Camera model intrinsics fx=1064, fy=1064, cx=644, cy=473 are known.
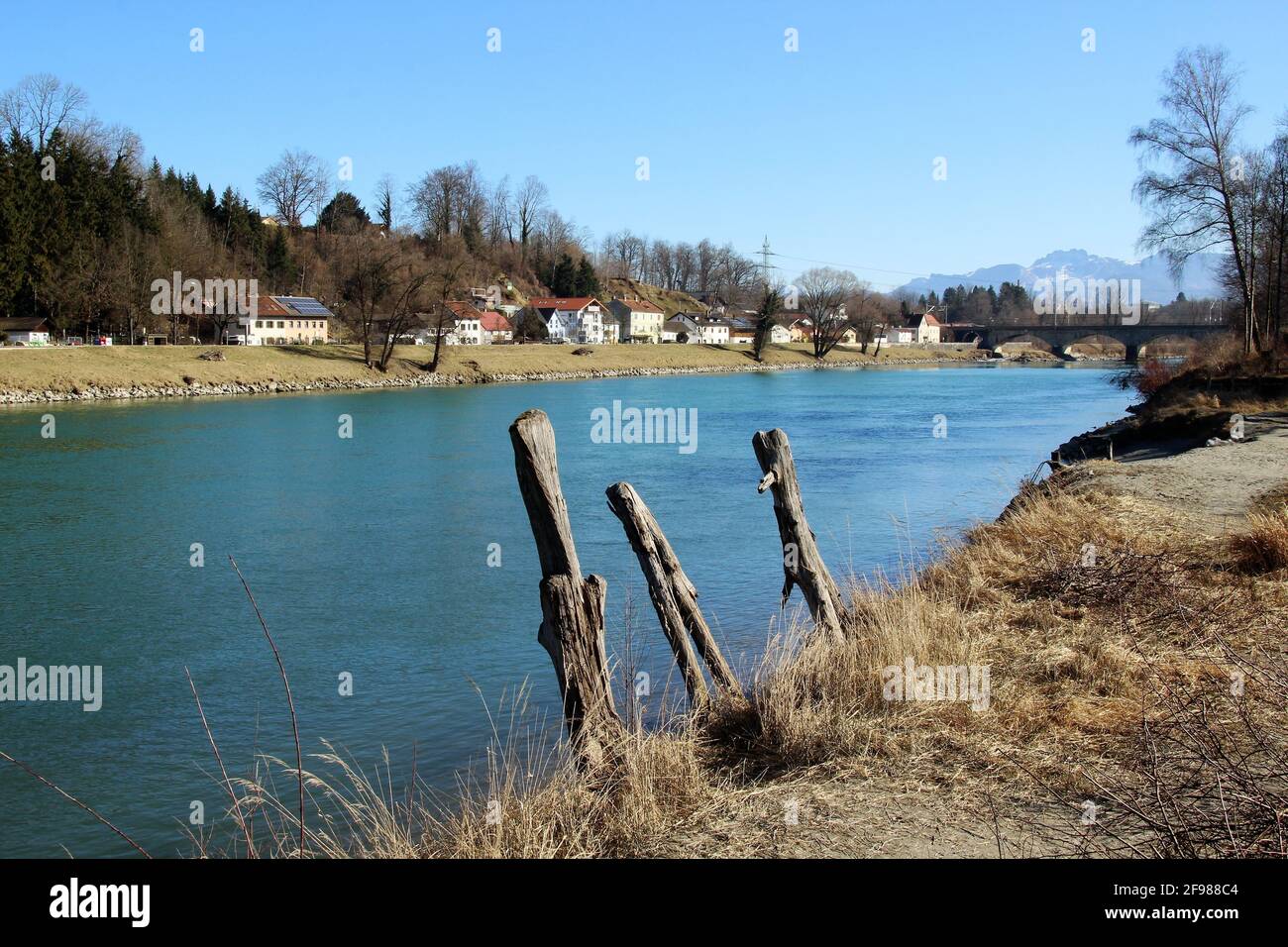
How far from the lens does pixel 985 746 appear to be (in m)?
6.62

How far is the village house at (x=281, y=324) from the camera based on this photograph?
84.9 m

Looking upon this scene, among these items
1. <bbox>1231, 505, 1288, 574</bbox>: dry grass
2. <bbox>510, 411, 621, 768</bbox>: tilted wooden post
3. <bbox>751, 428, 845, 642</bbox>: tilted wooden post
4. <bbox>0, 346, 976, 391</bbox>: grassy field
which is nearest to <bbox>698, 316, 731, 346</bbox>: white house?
<bbox>0, 346, 976, 391</bbox>: grassy field

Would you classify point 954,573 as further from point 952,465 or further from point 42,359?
point 42,359

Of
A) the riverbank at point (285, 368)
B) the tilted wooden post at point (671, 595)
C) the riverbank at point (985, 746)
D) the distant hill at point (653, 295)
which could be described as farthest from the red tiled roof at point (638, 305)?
the tilted wooden post at point (671, 595)

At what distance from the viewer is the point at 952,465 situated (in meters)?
32.7

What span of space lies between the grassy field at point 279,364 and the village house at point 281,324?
27.4 feet

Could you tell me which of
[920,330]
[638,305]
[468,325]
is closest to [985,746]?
[468,325]

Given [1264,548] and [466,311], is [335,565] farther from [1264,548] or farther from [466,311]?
[466,311]

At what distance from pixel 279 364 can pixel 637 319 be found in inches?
3657

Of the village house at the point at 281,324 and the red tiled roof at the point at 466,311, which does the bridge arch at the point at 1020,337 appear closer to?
the red tiled roof at the point at 466,311

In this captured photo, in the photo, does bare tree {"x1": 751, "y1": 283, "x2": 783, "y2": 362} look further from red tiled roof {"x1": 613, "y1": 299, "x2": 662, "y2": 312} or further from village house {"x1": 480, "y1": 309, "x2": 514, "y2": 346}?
red tiled roof {"x1": 613, "y1": 299, "x2": 662, "y2": 312}

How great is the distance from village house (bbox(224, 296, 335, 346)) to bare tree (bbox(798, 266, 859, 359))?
199ft

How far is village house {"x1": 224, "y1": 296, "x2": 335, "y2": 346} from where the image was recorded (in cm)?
8494
